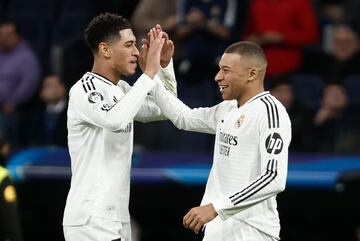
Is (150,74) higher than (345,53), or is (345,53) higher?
(345,53)

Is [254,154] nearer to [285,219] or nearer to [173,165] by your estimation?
[173,165]

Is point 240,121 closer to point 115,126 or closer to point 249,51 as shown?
point 249,51

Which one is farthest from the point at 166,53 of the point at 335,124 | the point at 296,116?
the point at 335,124

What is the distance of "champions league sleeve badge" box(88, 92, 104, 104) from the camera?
20.8ft

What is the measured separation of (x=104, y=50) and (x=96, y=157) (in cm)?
64

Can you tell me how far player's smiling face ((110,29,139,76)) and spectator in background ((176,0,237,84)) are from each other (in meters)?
4.85

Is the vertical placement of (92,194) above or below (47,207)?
above

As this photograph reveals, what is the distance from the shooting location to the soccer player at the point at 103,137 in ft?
20.9

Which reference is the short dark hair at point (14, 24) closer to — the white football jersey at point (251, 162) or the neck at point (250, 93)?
the white football jersey at point (251, 162)

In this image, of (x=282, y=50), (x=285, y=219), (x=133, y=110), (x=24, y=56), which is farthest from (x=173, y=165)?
(x=133, y=110)

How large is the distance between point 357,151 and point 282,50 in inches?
74.5

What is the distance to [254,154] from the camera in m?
6.21

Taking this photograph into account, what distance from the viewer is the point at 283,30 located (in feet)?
37.6

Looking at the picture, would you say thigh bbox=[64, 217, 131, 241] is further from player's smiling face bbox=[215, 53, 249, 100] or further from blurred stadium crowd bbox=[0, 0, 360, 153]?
blurred stadium crowd bbox=[0, 0, 360, 153]
